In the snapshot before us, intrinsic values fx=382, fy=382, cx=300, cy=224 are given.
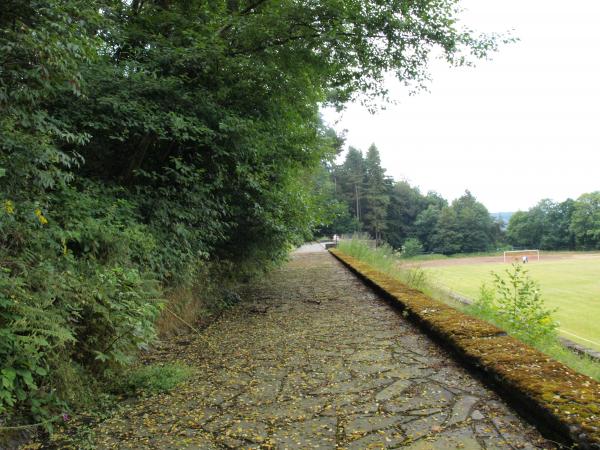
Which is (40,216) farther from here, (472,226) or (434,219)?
(434,219)

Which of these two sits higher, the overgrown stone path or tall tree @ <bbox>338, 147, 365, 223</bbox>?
tall tree @ <bbox>338, 147, 365, 223</bbox>

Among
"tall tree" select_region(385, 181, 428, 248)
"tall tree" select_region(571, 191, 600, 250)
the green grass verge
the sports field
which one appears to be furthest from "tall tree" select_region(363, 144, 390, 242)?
the green grass verge

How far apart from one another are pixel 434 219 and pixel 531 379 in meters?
63.8

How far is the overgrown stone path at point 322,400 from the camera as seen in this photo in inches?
85.7

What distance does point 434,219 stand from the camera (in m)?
62.8

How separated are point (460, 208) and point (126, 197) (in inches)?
2602

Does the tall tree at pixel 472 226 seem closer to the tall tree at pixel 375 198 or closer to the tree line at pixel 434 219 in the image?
the tree line at pixel 434 219

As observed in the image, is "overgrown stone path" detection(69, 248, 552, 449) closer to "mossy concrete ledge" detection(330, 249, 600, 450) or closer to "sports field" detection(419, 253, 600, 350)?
"mossy concrete ledge" detection(330, 249, 600, 450)

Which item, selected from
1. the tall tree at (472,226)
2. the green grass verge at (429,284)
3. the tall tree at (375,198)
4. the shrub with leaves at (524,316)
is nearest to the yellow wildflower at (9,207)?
the green grass verge at (429,284)

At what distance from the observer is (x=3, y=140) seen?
259 cm

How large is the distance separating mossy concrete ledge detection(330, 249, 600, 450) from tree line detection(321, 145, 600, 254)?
50673 mm

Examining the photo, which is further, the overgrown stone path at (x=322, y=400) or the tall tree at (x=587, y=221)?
the tall tree at (x=587, y=221)

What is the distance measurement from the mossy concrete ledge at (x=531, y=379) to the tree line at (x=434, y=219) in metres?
50.7

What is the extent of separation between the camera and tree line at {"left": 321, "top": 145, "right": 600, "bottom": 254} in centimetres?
5784
